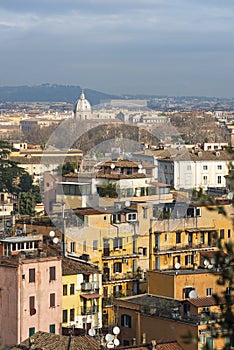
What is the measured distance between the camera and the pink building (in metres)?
12.4

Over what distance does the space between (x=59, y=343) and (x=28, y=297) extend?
202 centimetres

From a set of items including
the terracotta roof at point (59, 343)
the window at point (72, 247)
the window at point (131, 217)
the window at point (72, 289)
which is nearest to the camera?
the terracotta roof at point (59, 343)

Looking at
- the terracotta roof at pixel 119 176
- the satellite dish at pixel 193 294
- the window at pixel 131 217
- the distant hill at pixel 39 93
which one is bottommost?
the distant hill at pixel 39 93

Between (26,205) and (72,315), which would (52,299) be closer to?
(72,315)

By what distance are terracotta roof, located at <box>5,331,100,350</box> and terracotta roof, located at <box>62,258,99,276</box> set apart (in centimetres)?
281

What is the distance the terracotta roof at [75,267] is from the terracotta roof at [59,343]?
281cm

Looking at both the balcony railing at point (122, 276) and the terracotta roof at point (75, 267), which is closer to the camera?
the terracotta roof at point (75, 267)

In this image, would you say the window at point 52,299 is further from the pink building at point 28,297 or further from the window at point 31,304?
the window at point 31,304

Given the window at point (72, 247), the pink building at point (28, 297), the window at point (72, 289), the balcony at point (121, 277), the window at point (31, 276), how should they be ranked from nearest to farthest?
the pink building at point (28, 297) → the window at point (31, 276) → the window at point (72, 289) → the balcony at point (121, 277) → the window at point (72, 247)

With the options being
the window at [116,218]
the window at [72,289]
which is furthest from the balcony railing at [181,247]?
the window at [72,289]

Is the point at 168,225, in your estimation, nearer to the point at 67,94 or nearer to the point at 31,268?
the point at 31,268

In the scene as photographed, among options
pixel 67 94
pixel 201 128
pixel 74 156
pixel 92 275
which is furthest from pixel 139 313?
pixel 67 94

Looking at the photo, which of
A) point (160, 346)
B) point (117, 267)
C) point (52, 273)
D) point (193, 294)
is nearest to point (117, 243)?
point (117, 267)

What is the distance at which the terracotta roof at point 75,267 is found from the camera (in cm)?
1372
